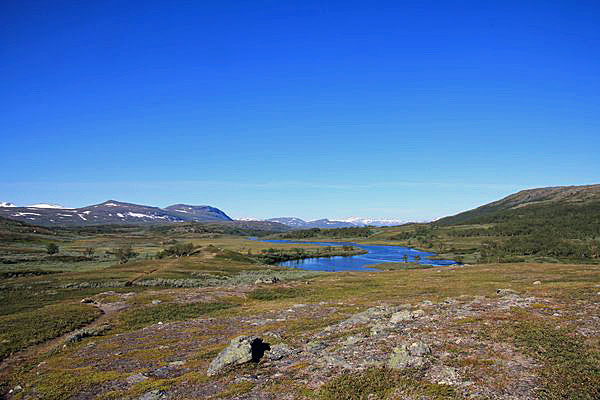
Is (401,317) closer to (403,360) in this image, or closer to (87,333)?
(403,360)

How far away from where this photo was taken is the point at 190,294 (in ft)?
216

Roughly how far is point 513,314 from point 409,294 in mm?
26443

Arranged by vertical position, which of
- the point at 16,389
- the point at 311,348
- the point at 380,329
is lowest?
the point at 16,389

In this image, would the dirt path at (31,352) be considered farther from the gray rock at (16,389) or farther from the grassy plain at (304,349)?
the gray rock at (16,389)

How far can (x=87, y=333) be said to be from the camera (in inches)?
1545

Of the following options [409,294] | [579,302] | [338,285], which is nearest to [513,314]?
[579,302]

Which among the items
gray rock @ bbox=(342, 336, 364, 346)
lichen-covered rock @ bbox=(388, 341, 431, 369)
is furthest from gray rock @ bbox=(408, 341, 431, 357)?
gray rock @ bbox=(342, 336, 364, 346)

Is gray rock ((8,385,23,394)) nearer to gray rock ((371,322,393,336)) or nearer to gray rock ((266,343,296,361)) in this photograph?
gray rock ((266,343,296,361))

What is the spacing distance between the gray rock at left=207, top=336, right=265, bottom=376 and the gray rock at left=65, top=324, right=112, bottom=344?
68.0 ft

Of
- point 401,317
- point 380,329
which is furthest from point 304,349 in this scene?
point 401,317

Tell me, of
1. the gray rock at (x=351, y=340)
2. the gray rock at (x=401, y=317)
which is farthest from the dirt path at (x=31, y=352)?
the gray rock at (x=401, y=317)

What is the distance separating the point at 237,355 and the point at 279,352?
3724 millimetres

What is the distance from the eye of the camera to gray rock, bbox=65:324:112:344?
3661cm

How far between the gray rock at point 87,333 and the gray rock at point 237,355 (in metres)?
20.7
